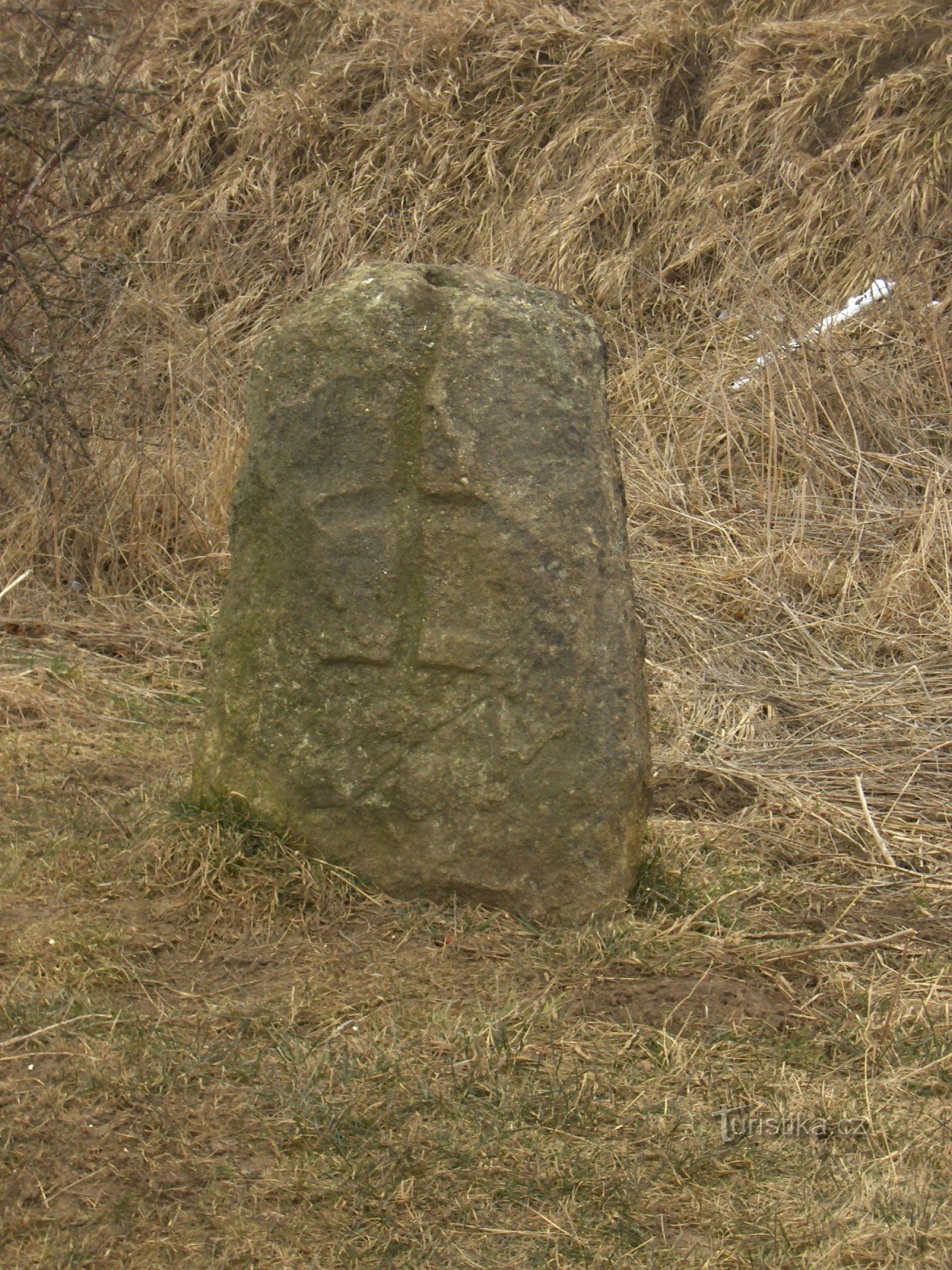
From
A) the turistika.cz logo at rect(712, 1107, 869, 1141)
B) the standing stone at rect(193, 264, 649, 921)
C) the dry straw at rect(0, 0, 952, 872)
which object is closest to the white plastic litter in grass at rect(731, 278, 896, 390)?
the dry straw at rect(0, 0, 952, 872)

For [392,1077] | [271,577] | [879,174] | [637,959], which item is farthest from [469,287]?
[879,174]

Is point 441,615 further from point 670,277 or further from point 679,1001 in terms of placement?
point 670,277

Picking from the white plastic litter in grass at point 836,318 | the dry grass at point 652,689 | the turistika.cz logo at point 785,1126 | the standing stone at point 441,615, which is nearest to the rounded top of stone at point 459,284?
the standing stone at point 441,615

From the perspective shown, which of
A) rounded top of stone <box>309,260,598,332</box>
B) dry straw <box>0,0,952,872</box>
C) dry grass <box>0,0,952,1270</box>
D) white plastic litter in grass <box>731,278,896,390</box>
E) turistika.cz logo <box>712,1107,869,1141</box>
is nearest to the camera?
dry grass <box>0,0,952,1270</box>

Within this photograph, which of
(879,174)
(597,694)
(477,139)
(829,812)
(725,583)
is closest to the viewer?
(597,694)

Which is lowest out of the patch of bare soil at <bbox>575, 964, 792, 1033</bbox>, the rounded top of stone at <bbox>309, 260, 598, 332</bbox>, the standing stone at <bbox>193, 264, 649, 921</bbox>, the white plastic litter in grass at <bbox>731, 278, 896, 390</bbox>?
the patch of bare soil at <bbox>575, 964, 792, 1033</bbox>

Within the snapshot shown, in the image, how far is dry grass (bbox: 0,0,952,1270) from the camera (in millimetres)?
2385

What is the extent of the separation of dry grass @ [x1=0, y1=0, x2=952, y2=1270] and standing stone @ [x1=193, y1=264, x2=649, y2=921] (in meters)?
0.16

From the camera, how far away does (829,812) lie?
3.91 m

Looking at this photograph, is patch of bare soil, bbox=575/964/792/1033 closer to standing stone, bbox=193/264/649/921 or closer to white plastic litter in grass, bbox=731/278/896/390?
standing stone, bbox=193/264/649/921

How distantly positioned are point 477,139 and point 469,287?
5742mm

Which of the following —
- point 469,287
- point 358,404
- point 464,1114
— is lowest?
point 464,1114

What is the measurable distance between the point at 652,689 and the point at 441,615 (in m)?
1.79

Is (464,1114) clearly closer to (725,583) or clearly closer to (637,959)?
(637,959)
